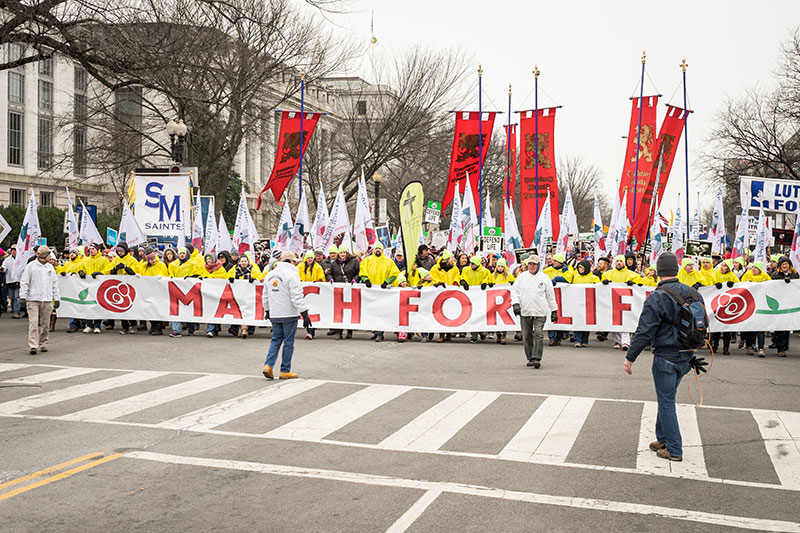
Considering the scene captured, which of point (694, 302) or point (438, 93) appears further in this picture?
point (438, 93)

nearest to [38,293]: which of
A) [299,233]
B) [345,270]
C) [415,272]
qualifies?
[345,270]

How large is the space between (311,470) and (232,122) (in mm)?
29675

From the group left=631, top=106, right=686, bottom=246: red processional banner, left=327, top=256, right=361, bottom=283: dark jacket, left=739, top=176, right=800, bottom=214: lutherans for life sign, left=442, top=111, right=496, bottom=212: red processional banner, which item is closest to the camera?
left=327, top=256, right=361, bottom=283: dark jacket

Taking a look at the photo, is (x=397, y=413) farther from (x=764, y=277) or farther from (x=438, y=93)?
(x=438, y=93)

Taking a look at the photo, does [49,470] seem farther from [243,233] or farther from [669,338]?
[243,233]

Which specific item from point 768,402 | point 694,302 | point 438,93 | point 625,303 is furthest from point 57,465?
point 438,93

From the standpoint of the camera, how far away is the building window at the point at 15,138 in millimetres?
52250

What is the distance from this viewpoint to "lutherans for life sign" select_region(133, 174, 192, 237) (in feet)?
69.9

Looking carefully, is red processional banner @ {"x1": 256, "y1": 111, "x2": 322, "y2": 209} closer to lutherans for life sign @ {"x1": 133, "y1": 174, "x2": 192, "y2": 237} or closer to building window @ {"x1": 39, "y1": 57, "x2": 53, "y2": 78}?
lutherans for life sign @ {"x1": 133, "y1": 174, "x2": 192, "y2": 237}

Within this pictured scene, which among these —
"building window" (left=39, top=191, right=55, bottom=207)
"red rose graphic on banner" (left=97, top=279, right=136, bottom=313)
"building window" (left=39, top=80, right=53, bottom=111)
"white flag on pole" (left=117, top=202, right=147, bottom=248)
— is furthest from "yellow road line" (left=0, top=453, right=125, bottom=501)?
"building window" (left=39, top=80, right=53, bottom=111)

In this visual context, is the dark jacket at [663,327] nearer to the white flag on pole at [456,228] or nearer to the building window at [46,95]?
the white flag on pole at [456,228]

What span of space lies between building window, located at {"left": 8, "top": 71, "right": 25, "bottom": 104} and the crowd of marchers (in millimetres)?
37315

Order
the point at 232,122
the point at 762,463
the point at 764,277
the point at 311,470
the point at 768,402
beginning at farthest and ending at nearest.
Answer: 1. the point at 232,122
2. the point at 764,277
3. the point at 768,402
4. the point at 762,463
5. the point at 311,470

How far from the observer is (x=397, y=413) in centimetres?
952
